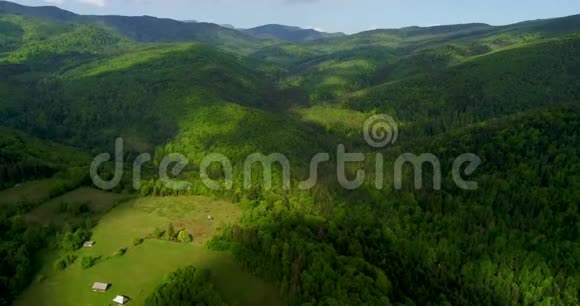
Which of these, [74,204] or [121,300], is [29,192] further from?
[121,300]

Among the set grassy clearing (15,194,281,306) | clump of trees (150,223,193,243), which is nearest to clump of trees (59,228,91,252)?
grassy clearing (15,194,281,306)

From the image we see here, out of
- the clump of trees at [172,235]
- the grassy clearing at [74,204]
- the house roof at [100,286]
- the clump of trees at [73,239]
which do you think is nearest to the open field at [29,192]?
the grassy clearing at [74,204]

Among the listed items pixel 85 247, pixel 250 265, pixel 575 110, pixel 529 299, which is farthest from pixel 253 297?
pixel 575 110

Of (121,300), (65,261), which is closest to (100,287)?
(121,300)

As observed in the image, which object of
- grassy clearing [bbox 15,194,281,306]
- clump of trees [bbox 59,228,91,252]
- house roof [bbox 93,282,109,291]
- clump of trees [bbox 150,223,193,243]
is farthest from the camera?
clump of trees [bbox 150,223,193,243]

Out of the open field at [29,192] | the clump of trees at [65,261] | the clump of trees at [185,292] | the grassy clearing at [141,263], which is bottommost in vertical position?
the grassy clearing at [141,263]

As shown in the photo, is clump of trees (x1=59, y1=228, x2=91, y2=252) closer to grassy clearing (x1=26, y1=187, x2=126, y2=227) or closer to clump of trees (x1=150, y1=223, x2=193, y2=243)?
grassy clearing (x1=26, y1=187, x2=126, y2=227)

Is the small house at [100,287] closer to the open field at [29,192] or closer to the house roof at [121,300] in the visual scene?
the house roof at [121,300]

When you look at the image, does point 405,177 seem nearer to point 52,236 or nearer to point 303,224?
point 303,224

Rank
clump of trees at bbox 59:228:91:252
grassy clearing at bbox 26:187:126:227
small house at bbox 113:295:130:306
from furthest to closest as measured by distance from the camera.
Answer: grassy clearing at bbox 26:187:126:227, clump of trees at bbox 59:228:91:252, small house at bbox 113:295:130:306
